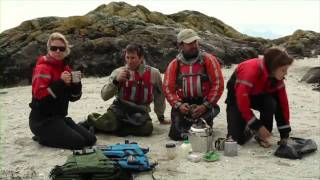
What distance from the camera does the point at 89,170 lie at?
5.64 m

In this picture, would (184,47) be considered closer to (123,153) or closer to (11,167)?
(123,153)

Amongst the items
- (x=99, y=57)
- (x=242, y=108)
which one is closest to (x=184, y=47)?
(x=242, y=108)

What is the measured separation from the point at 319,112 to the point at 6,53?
1144cm

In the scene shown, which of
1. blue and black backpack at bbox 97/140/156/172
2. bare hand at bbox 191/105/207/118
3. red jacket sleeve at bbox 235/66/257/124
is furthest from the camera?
bare hand at bbox 191/105/207/118

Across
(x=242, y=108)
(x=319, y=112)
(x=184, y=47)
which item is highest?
(x=184, y=47)

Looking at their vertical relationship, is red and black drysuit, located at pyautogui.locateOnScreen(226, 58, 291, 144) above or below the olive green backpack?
above

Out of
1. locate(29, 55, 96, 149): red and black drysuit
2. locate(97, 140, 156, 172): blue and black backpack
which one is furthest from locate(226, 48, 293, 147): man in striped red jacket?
locate(29, 55, 96, 149): red and black drysuit

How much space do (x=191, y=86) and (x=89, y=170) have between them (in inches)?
116

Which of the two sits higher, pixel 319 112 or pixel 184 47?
pixel 184 47

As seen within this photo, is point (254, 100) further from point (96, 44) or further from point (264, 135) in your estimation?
point (96, 44)

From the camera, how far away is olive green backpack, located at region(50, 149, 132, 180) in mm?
5641

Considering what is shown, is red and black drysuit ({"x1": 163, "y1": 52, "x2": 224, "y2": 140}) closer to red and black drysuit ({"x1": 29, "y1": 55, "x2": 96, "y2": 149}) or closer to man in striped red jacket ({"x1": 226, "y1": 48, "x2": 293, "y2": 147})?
man in striped red jacket ({"x1": 226, "y1": 48, "x2": 293, "y2": 147})

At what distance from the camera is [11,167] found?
6.64 m

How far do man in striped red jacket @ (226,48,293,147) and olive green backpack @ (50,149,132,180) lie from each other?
2313 mm
